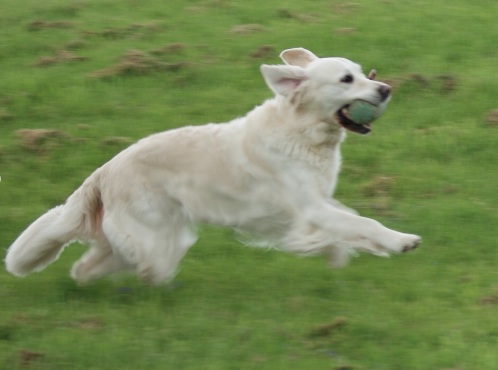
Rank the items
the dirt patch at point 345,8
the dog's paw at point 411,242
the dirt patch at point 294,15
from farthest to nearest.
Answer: the dirt patch at point 345,8, the dirt patch at point 294,15, the dog's paw at point 411,242

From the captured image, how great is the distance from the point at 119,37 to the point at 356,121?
6.70m

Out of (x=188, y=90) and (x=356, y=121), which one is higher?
(x=356, y=121)

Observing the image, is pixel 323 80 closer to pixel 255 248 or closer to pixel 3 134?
pixel 255 248

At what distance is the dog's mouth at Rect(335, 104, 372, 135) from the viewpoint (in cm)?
803

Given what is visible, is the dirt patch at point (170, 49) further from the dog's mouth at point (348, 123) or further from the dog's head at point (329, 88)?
the dog's mouth at point (348, 123)

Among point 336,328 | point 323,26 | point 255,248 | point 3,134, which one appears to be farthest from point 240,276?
point 323,26

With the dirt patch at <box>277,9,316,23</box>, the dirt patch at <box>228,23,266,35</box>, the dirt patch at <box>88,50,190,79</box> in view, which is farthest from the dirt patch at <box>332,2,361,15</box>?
the dirt patch at <box>88,50,190,79</box>

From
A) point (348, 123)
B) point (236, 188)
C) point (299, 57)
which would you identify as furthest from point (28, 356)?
point (299, 57)

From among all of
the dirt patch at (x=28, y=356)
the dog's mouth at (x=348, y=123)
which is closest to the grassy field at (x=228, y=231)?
the dirt patch at (x=28, y=356)

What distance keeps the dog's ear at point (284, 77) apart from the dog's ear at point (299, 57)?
1.11 ft

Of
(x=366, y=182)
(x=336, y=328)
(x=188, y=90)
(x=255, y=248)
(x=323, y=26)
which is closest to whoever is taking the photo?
(x=336, y=328)

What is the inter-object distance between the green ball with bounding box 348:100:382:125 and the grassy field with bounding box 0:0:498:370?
120 cm

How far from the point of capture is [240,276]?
8.54 meters

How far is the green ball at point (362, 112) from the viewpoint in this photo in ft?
26.1
